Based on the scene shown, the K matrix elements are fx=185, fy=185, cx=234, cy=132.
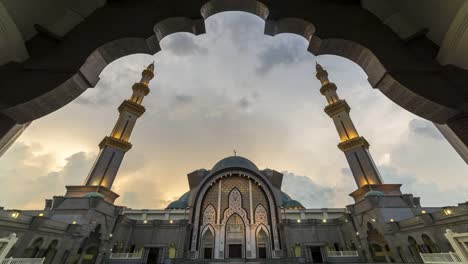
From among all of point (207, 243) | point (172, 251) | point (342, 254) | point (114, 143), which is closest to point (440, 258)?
point (342, 254)

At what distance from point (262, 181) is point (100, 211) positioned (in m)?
17.2

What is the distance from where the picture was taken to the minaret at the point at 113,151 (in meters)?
19.7

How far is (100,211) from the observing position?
54.5 ft

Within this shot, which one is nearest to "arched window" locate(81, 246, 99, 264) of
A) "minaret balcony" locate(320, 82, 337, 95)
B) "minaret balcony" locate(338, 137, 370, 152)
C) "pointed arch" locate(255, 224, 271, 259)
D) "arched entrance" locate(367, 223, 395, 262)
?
"pointed arch" locate(255, 224, 271, 259)

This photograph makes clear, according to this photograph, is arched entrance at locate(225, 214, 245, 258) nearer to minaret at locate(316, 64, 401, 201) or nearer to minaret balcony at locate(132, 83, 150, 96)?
minaret at locate(316, 64, 401, 201)

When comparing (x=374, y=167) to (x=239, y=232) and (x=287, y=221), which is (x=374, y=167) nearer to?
(x=287, y=221)

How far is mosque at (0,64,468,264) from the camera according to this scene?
1289 cm

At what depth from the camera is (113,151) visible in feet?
74.7

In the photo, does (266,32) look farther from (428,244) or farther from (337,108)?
(337,108)

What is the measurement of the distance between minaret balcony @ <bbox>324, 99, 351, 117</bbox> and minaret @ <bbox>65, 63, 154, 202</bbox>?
88.2ft

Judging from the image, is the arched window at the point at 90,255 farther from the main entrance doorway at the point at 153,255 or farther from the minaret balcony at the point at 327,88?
the minaret balcony at the point at 327,88

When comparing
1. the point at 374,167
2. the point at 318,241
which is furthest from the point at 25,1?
the point at 374,167

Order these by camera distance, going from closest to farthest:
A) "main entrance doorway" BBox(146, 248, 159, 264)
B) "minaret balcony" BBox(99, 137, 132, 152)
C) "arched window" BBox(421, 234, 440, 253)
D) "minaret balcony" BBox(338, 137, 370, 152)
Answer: "arched window" BBox(421, 234, 440, 253) < "main entrance doorway" BBox(146, 248, 159, 264) < "minaret balcony" BBox(99, 137, 132, 152) < "minaret balcony" BBox(338, 137, 370, 152)

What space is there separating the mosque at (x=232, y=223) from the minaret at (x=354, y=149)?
4.3 inches
